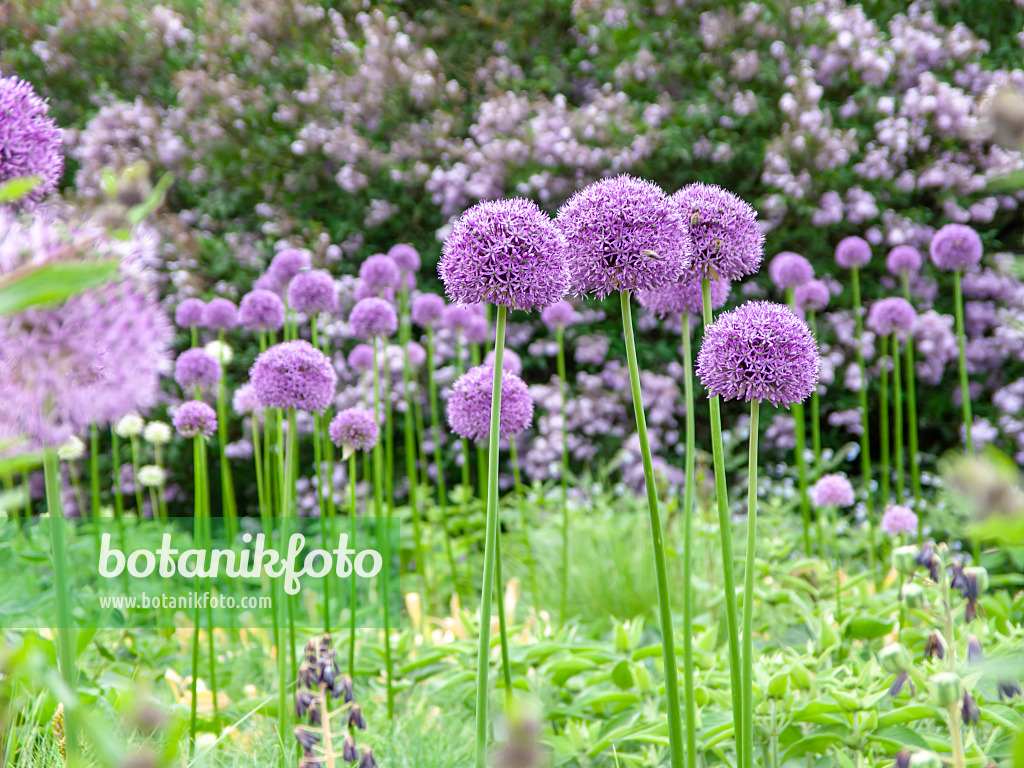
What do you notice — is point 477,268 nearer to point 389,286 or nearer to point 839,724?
point 839,724

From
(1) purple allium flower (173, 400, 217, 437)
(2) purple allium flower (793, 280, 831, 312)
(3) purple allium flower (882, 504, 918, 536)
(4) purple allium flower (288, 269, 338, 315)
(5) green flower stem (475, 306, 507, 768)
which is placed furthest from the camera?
(2) purple allium flower (793, 280, 831, 312)

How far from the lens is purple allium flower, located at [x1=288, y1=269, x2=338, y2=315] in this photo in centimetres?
282

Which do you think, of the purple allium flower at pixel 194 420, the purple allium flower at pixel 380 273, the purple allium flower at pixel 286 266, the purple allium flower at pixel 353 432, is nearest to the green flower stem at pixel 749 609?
the purple allium flower at pixel 353 432

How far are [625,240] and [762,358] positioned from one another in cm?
34

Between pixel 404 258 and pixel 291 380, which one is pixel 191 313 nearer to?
pixel 404 258

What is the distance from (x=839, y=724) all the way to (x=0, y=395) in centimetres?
186

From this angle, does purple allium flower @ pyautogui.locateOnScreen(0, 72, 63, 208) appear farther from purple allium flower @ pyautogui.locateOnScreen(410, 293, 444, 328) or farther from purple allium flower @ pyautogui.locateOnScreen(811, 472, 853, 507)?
purple allium flower @ pyautogui.locateOnScreen(811, 472, 853, 507)

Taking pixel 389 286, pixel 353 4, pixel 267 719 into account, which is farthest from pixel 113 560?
pixel 353 4

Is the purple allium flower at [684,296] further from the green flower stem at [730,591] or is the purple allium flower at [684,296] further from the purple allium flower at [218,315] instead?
the purple allium flower at [218,315]

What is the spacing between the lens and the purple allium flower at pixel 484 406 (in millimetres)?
2000

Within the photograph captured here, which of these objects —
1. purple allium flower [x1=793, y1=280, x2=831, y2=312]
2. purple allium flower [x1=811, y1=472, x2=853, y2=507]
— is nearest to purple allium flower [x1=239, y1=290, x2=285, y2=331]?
purple allium flower [x1=793, y1=280, x2=831, y2=312]

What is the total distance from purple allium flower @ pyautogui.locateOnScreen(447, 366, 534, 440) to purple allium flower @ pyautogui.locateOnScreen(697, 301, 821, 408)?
63cm

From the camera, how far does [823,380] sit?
6188mm

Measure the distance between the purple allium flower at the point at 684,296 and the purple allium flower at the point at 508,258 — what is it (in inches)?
16.1
